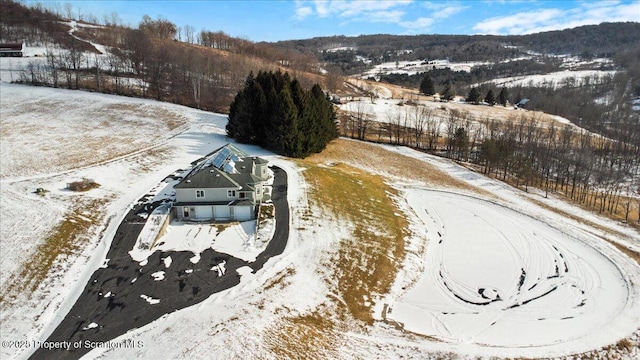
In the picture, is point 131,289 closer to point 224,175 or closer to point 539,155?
point 224,175

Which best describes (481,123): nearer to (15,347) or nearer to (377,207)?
(377,207)

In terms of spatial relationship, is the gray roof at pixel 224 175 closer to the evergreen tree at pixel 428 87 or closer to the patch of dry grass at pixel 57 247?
the patch of dry grass at pixel 57 247

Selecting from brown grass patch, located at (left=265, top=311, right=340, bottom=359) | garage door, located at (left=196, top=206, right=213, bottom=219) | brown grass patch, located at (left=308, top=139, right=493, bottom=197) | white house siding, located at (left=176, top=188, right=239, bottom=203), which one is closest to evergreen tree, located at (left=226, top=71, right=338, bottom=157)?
brown grass patch, located at (left=308, top=139, right=493, bottom=197)

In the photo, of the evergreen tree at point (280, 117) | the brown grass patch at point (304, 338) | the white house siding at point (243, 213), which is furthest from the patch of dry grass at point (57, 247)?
the evergreen tree at point (280, 117)

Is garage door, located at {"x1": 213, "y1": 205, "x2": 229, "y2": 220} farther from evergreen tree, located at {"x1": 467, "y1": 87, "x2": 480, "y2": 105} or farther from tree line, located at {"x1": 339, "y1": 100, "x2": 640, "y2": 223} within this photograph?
Answer: evergreen tree, located at {"x1": 467, "y1": 87, "x2": 480, "y2": 105}

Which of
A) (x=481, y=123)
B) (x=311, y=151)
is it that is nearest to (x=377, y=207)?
(x=311, y=151)
